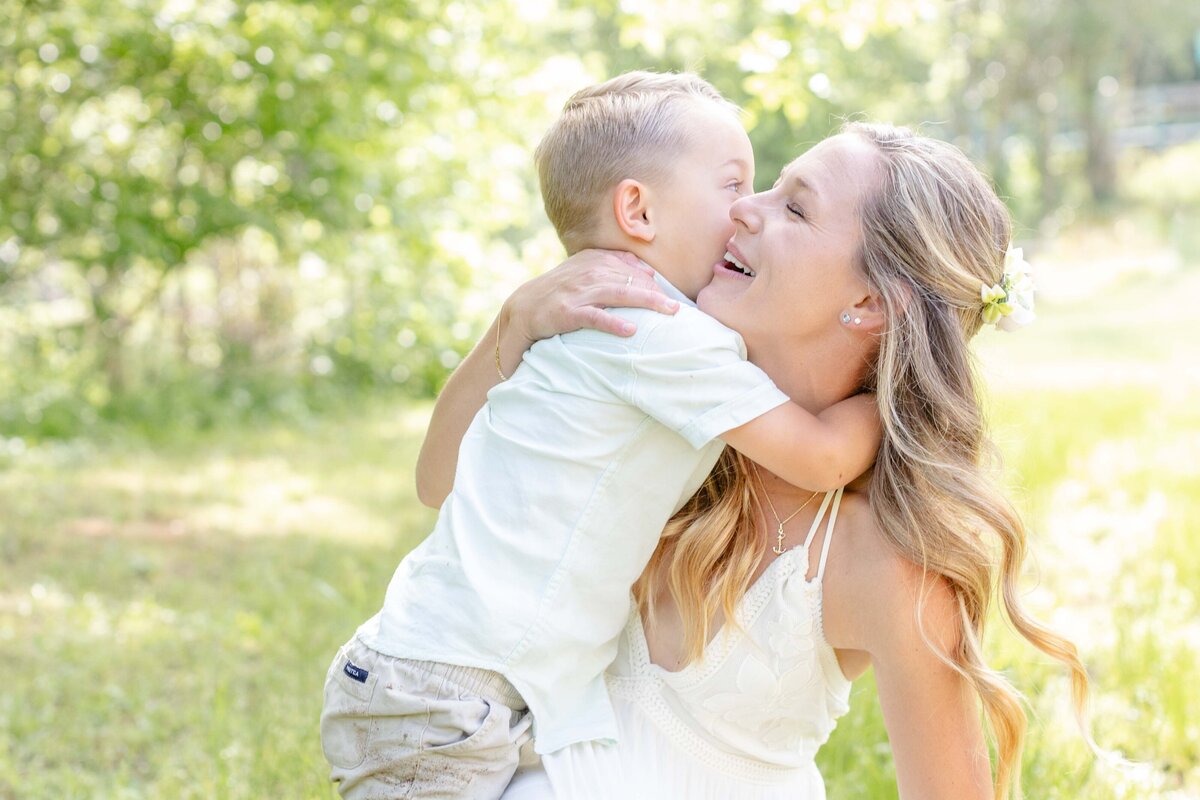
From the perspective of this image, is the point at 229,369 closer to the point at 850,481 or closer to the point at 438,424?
the point at 438,424

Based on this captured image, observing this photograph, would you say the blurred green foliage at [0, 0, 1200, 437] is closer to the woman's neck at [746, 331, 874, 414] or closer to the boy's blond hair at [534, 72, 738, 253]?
the boy's blond hair at [534, 72, 738, 253]

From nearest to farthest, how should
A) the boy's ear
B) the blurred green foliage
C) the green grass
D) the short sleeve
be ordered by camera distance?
the short sleeve → the boy's ear → the green grass → the blurred green foliage

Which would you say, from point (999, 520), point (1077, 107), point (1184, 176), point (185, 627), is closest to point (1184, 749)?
point (999, 520)

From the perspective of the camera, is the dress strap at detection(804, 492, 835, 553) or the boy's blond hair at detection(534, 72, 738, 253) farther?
the boy's blond hair at detection(534, 72, 738, 253)

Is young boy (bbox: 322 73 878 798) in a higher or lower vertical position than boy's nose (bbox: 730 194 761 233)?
lower

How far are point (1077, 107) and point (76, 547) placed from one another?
85.1ft

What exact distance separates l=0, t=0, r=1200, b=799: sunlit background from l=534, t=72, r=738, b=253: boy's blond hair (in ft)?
1.50

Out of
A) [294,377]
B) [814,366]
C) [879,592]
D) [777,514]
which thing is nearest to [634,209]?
[814,366]

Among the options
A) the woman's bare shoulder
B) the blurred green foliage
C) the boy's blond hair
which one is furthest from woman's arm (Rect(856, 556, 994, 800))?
the blurred green foliage

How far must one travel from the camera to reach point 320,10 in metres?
6.96

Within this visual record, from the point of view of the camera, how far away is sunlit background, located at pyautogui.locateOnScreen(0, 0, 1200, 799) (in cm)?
364

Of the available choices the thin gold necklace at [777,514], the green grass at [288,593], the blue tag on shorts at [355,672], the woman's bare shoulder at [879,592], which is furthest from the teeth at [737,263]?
A: the blue tag on shorts at [355,672]

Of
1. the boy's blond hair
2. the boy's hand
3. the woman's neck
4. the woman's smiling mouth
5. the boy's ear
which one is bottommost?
the woman's neck

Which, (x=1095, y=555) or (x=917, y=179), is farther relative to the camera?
(x=1095, y=555)
